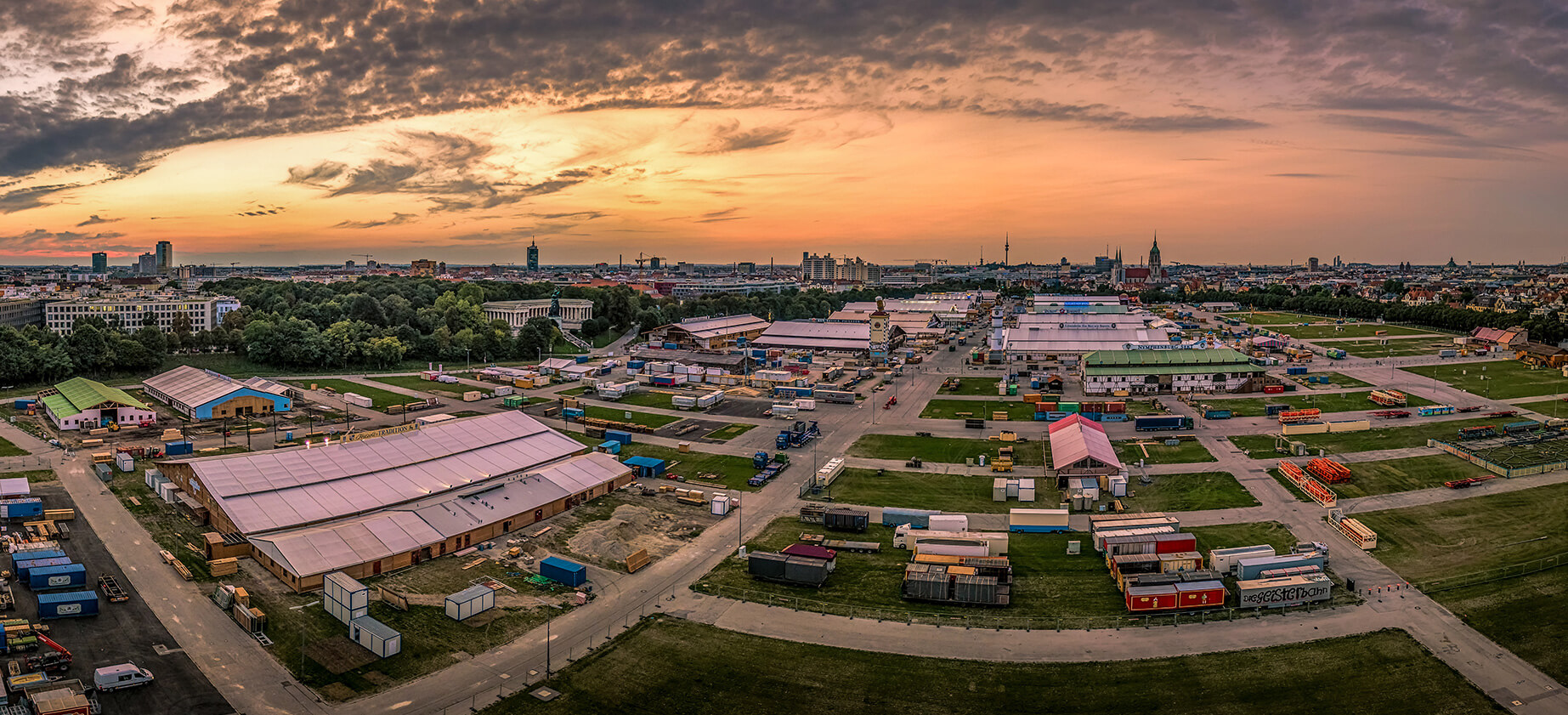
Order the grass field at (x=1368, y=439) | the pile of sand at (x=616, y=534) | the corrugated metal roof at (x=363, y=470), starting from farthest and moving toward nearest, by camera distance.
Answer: the grass field at (x=1368, y=439) → the corrugated metal roof at (x=363, y=470) → the pile of sand at (x=616, y=534)

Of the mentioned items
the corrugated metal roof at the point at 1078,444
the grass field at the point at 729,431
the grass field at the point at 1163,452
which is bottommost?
the grass field at the point at 729,431

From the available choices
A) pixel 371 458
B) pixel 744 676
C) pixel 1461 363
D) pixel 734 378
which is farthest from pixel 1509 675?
pixel 1461 363

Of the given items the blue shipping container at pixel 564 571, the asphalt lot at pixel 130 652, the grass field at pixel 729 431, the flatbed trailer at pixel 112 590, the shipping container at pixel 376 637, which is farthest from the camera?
the grass field at pixel 729 431

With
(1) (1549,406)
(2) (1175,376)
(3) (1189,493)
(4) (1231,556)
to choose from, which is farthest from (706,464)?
(1) (1549,406)

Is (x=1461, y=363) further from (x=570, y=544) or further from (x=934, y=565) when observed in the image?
(x=570, y=544)

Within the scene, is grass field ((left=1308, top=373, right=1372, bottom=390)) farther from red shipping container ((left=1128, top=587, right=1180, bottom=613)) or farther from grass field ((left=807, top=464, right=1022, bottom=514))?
red shipping container ((left=1128, top=587, right=1180, bottom=613))

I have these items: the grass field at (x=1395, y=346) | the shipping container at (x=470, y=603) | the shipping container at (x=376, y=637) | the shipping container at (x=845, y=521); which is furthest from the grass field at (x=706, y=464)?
the grass field at (x=1395, y=346)

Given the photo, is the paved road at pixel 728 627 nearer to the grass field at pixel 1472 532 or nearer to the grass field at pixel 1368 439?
the grass field at pixel 1472 532

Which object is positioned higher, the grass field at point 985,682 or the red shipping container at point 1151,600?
the red shipping container at point 1151,600
